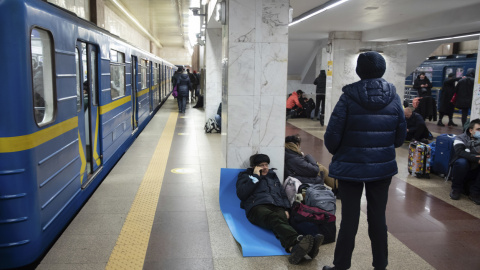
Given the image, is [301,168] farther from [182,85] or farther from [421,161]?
[182,85]

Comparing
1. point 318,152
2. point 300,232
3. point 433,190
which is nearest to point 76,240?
point 300,232

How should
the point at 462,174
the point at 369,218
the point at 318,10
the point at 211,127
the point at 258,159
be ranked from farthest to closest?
the point at 211,127 → the point at 318,10 → the point at 462,174 → the point at 258,159 → the point at 369,218

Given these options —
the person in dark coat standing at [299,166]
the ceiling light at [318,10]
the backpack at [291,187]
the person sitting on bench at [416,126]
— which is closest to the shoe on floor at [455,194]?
the person in dark coat standing at [299,166]

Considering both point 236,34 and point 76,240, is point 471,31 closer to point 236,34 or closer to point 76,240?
point 236,34

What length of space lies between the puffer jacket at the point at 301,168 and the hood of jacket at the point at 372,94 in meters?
2.24

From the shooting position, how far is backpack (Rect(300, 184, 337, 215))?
4414 mm

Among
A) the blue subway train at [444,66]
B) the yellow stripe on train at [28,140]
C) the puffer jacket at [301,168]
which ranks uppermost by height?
the blue subway train at [444,66]

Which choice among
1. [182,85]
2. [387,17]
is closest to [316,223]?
[387,17]

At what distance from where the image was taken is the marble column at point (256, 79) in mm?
5305

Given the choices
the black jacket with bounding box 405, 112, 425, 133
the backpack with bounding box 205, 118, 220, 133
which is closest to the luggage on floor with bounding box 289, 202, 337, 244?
the black jacket with bounding box 405, 112, 425, 133

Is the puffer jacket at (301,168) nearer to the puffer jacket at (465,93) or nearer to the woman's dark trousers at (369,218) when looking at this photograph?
the woman's dark trousers at (369,218)

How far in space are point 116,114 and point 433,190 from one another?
5477 millimetres

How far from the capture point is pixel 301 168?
17.9ft

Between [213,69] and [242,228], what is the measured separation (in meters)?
8.26
